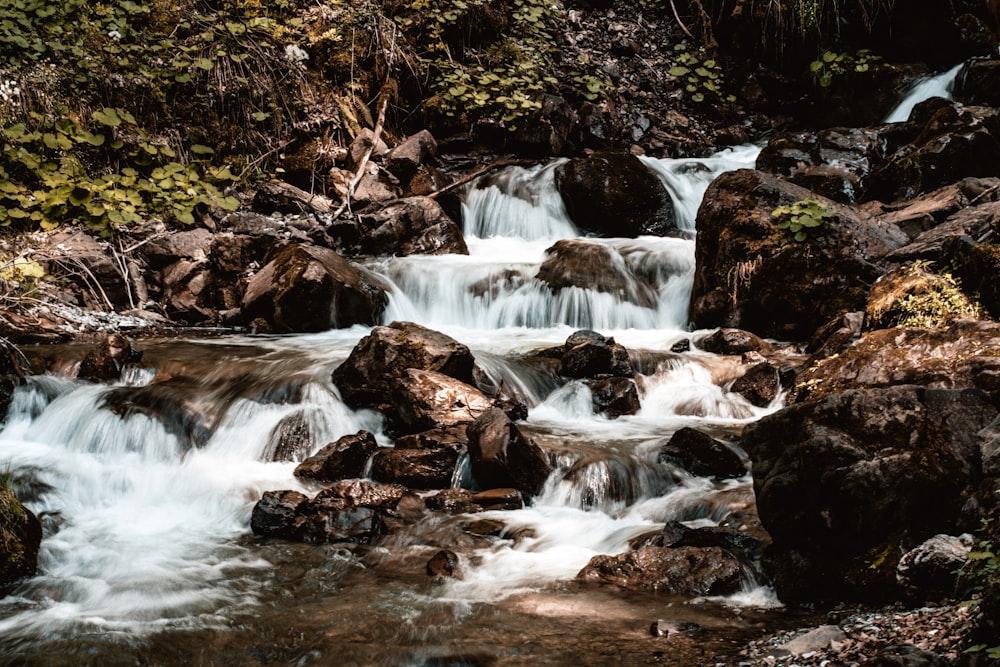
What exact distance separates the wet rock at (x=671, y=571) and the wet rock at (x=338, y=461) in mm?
2321

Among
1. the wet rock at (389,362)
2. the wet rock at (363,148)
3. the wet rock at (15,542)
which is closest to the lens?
the wet rock at (15,542)

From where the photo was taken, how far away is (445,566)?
438cm

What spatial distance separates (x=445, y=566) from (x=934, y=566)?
2.57 metres

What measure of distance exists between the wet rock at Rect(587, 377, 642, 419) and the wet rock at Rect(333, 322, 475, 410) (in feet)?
4.15

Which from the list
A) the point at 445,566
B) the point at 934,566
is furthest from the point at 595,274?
the point at 934,566

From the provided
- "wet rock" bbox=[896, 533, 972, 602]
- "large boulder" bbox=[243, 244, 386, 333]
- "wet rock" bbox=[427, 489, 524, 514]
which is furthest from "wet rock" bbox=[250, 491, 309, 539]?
"large boulder" bbox=[243, 244, 386, 333]

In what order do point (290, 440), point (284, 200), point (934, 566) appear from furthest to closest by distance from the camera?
point (284, 200) < point (290, 440) < point (934, 566)

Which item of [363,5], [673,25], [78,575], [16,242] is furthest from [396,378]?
[673,25]

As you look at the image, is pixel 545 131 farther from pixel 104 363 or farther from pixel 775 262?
pixel 104 363

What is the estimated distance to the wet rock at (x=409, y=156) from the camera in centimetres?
1281

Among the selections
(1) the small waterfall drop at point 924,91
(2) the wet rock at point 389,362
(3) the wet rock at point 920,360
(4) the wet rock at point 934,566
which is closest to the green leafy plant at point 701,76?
(1) the small waterfall drop at point 924,91

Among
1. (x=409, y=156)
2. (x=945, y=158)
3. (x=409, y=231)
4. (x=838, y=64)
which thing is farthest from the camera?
(x=838, y=64)

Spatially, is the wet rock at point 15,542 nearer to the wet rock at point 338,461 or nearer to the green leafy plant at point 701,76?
the wet rock at point 338,461

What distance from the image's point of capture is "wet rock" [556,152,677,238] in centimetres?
1230
